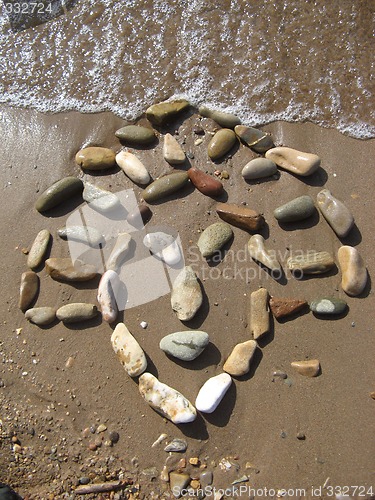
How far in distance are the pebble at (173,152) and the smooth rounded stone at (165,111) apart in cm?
14

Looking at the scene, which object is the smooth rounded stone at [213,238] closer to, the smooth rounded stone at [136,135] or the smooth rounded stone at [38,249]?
the smooth rounded stone at [136,135]

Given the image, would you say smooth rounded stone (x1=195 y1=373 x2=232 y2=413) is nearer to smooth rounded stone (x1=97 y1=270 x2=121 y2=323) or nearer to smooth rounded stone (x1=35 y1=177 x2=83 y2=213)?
smooth rounded stone (x1=97 y1=270 x2=121 y2=323)

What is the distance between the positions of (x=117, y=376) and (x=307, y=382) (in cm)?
80

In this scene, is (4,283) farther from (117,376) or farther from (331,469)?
(331,469)

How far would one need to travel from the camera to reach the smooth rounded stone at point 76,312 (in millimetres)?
2164

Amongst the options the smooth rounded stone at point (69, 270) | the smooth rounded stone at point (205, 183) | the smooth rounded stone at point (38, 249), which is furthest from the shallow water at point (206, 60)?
the smooth rounded stone at point (69, 270)

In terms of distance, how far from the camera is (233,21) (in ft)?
9.33

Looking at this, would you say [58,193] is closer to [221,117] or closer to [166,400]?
[221,117]

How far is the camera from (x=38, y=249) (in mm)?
2332

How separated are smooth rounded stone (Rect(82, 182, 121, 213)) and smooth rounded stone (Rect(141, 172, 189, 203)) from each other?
15 centimetres

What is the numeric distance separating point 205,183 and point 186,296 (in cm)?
57

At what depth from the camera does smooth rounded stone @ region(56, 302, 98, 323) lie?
7.10 ft

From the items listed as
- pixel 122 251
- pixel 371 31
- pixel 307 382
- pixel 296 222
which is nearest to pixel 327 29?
pixel 371 31

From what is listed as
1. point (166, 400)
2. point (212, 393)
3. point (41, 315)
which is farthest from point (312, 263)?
point (41, 315)
